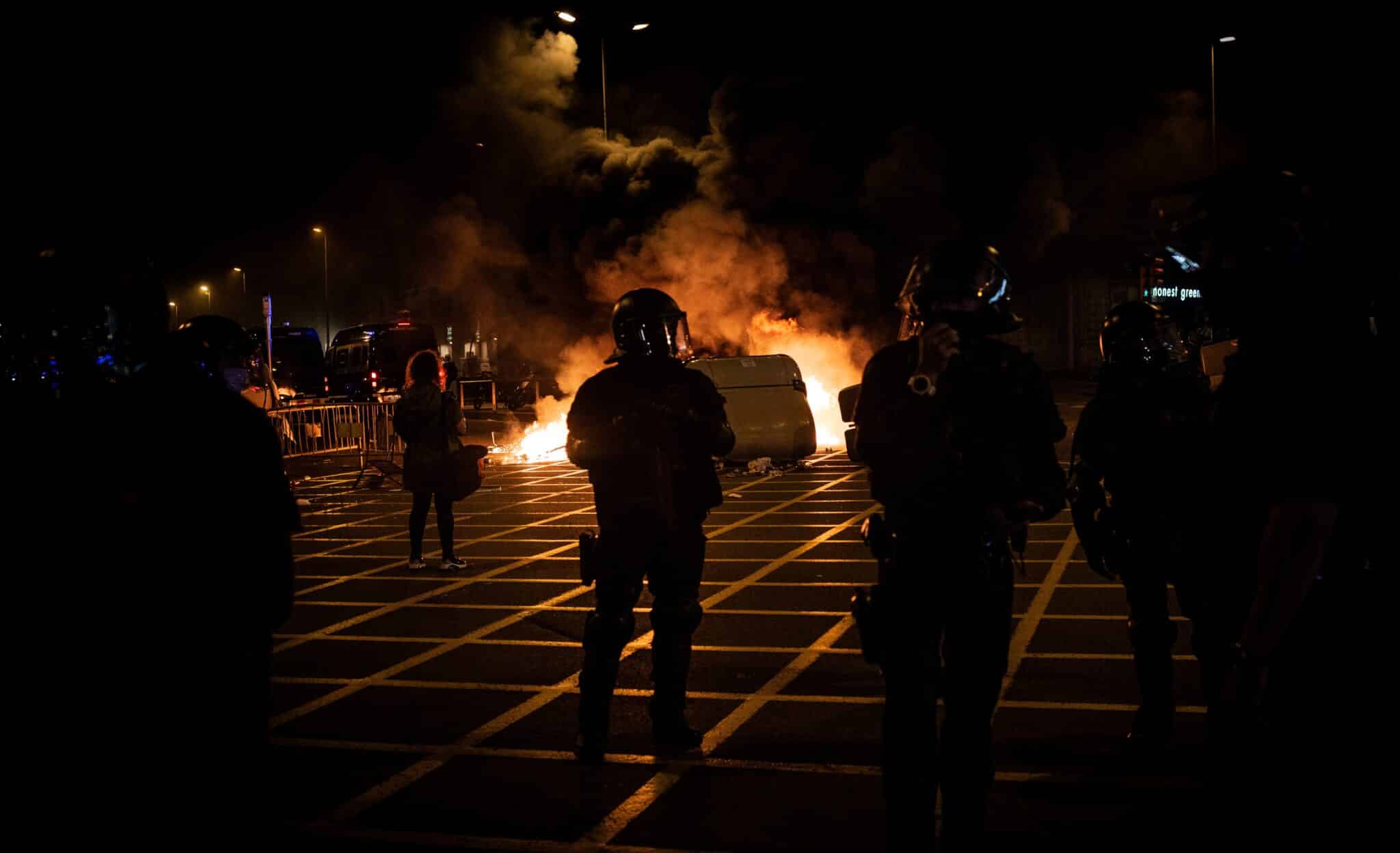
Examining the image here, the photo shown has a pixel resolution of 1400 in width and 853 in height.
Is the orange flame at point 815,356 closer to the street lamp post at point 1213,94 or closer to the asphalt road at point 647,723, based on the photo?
the street lamp post at point 1213,94

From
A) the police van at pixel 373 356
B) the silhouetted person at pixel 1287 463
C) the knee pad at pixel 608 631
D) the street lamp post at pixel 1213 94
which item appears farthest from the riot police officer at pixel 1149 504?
the police van at pixel 373 356

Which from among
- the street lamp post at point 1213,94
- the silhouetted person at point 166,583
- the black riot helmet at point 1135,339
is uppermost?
the street lamp post at point 1213,94

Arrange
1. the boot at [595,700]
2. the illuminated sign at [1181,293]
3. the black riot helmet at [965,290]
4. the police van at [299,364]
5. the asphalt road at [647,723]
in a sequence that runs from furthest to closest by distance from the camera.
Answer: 1. the police van at [299,364]
2. the illuminated sign at [1181,293]
3. the boot at [595,700]
4. the asphalt road at [647,723]
5. the black riot helmet at [965,290]

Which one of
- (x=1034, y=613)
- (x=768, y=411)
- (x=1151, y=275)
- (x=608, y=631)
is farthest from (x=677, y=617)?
(x=768, y=411)

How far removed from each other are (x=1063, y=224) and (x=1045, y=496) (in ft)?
74.3

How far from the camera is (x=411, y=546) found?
10.2 m

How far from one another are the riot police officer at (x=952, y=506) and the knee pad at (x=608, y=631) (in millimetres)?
1547

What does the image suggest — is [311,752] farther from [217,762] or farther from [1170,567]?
[1170,567]

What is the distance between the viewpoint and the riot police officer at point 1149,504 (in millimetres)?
4957

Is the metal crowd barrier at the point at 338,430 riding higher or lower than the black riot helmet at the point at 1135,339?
lower

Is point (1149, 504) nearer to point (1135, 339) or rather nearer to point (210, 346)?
point (1135, 339)

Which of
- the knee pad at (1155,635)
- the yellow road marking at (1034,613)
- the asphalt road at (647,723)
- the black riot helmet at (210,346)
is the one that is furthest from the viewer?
the yellow road marking at (1034,613)

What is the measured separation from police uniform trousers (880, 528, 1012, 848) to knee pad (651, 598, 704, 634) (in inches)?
62.1

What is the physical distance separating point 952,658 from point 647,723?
89.3 inches
